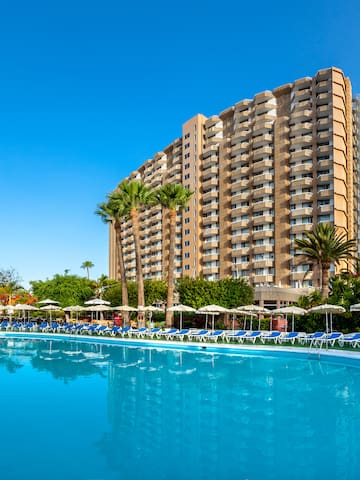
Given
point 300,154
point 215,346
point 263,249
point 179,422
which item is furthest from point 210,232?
point 179,422

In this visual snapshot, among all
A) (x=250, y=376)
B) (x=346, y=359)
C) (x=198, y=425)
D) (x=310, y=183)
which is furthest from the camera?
(x=310, y=183)

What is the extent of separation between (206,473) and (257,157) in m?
59.9

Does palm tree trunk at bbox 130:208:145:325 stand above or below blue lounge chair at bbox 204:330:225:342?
above

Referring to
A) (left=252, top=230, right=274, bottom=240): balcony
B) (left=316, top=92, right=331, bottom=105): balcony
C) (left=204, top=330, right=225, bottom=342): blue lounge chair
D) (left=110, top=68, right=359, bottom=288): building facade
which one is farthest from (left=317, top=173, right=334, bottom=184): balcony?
(left=204, top=330, right=225, bottom=342): blue lounge chair

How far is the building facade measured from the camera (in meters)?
58.7

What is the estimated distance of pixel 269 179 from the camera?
63344 millimetres

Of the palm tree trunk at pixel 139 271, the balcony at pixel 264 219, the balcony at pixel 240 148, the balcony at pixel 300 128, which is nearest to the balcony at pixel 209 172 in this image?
the balcony at pixel 240 148

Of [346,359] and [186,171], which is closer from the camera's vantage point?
[346,359]

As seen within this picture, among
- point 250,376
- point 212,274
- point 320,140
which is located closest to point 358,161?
point 320,140

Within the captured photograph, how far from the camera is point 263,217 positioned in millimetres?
62500

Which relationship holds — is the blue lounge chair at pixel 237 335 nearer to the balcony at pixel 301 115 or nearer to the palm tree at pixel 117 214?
the palm tree at pixel 117 214

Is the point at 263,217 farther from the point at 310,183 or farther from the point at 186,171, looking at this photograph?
the point at 186,171

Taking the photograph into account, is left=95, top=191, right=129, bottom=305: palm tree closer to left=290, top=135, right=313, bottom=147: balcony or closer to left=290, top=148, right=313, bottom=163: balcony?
left=290, top=148, right=313, bottom=163: balcony

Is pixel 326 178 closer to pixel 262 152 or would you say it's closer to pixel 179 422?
pixel 262 152
